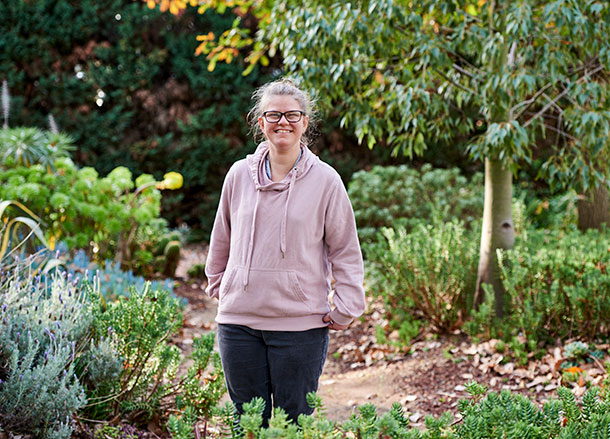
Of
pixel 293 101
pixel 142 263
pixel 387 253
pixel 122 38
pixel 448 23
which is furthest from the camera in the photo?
pixel 122 38

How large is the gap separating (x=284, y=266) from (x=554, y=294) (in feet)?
7.71

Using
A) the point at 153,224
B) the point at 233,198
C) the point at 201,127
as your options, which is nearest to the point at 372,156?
the point at 201,127

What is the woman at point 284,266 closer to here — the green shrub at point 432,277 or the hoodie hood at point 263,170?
the hoodie hood at point 263,170

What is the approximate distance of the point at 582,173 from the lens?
12.2ft

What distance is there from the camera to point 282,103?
7.00 feet

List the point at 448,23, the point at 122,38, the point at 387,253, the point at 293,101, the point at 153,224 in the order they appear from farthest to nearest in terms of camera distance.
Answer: the point at 122,38
the point at 153,224
the point at 387,253
the point at 448,23
the point at 293,101

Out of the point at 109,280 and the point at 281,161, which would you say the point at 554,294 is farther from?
the point at 109,280

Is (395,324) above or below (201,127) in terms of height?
below

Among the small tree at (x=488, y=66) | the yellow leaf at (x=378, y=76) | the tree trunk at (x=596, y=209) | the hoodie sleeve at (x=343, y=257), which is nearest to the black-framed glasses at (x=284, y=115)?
the hoodie sleeve at (x=343, y=257)

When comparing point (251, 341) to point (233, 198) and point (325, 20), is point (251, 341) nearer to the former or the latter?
point (233, 198)

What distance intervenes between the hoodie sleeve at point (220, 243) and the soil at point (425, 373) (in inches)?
49.7

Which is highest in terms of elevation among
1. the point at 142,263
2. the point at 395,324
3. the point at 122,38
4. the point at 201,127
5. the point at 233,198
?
the point at 122,38

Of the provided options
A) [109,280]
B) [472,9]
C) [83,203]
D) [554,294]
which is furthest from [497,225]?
[83,203]

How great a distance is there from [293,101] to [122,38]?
7.88 m
